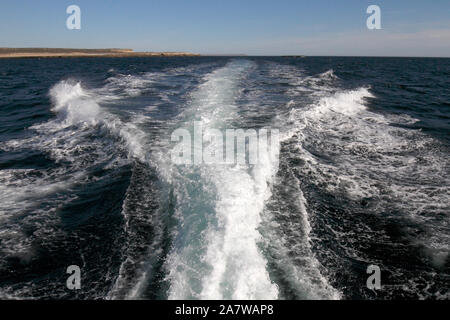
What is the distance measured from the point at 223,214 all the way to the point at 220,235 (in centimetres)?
67

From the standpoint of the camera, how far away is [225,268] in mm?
4445

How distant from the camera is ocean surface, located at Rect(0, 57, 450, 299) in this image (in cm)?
454

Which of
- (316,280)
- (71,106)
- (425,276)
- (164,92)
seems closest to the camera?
(316,280)

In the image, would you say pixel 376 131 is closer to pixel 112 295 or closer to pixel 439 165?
pixel 439 165

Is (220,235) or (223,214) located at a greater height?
(223,214)

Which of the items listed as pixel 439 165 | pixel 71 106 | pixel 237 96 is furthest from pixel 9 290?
pixel 237 96

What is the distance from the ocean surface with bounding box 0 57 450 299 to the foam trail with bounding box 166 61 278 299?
0.03 metres

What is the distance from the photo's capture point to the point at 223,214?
573 cm

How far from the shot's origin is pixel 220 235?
16.8 ft

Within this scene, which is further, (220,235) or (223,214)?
(223,214)

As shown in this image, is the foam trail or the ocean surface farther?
the ocean surface
